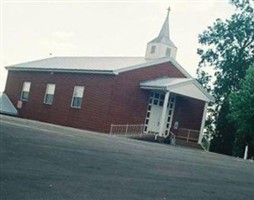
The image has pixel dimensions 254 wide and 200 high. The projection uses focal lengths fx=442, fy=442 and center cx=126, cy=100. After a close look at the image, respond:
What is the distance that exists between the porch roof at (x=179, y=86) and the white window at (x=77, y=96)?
14.7 feet

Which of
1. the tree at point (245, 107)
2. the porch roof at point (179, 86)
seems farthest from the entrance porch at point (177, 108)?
the tree at point (245, 107)

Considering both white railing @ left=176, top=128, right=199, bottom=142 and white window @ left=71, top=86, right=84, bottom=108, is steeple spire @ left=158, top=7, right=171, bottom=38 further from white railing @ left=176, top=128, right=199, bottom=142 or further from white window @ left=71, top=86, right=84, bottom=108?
white window @ left=71, top=86, right=84, bottom=108

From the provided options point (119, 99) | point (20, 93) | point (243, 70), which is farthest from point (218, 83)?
point (20, 93)

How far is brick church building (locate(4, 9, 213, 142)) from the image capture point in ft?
96.8

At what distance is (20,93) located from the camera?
3847cm

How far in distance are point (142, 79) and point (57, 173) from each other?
24.7 m

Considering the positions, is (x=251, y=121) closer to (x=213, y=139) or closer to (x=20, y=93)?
(x=213, y=139)

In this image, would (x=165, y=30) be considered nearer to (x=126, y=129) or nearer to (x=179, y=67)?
(x=179, y=67)

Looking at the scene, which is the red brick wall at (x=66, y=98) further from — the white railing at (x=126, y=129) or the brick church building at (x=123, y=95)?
the white railing at (x=126, y=129)

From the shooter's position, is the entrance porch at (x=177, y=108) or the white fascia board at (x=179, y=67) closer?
the entrance porch at (x=177, y=108)

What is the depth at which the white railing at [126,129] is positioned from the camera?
96.6 feet

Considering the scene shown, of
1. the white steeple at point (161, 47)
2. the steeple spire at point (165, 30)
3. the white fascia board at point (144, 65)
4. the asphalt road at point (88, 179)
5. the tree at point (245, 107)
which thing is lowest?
the asphalt road at point (88, 179)

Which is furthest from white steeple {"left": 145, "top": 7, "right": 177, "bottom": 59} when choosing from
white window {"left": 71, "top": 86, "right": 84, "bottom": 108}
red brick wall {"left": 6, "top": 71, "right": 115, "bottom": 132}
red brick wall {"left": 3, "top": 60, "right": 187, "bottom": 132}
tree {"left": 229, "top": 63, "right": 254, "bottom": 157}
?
white window {"left": 71, "top": 86, "right": 84, "bottom": 108}

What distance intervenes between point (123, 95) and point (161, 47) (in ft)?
23.5
